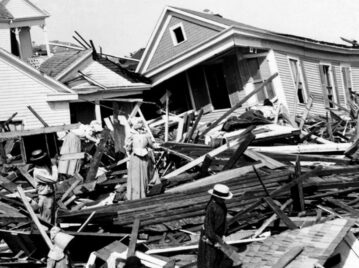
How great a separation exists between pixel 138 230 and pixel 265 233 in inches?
88.0

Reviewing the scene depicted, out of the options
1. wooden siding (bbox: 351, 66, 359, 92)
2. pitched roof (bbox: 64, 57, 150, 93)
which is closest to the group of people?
pitched roof (bbox: 64, 57, 150, 93)

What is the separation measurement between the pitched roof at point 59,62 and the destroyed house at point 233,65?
294cm

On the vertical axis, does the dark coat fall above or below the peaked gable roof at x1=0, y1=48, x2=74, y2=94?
below

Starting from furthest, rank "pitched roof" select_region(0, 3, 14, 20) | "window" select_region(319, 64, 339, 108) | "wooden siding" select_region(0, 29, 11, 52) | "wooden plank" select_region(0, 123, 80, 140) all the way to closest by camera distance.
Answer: "pitched roof" select_region(0, 3, 14, 20) < "wooden siding" select_region(0, 29, 11, 52) < "window" select_region(319, 64, 339, 108) < "wooden plank" select_region(0, 123, 80, 140)

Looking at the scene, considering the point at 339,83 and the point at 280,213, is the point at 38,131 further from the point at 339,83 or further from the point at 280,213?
the point at 339,83

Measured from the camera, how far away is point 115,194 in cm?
1420

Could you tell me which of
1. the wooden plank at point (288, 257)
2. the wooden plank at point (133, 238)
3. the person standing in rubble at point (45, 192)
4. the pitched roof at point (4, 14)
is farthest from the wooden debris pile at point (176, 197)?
the pitched roof at point (4, 14)

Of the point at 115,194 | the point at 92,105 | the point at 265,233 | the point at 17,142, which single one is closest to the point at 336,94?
the point at 92,105

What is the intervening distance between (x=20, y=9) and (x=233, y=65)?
16.1 m

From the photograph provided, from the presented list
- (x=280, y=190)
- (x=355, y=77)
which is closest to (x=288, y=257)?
(x=280, y=190)

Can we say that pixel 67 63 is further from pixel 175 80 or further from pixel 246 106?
pixel 246 106

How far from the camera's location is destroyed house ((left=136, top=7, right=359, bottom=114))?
2353 centimetres

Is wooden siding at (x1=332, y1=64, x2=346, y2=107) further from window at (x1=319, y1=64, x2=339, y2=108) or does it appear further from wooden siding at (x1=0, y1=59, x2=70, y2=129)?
wooden siding at (x1=0, y1=59, x2=70, y2=129)

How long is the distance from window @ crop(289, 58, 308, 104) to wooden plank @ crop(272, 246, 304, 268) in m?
16.8
